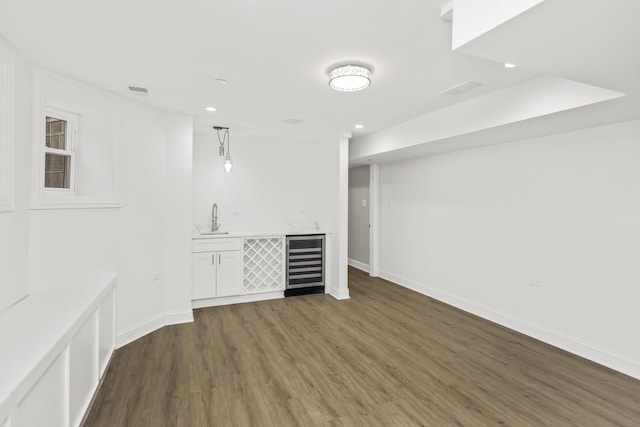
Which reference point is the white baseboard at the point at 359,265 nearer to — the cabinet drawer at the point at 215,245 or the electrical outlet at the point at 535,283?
the cabinet drawer at the point at 215,245

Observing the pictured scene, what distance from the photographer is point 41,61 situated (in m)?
2.48

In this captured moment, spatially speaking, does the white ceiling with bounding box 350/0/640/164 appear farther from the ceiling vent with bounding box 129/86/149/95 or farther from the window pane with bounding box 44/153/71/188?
the window pane with bounding box 44/153/71/188

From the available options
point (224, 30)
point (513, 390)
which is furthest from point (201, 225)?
point (513, 390)

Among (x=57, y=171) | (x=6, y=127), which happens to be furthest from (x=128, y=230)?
(x=6, y=127)

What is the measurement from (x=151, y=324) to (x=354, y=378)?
237 centimetres

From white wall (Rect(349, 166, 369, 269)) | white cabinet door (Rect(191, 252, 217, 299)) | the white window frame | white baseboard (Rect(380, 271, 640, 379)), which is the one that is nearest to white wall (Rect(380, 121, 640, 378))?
white baseboard (Rect(380, 271, 640, 379))

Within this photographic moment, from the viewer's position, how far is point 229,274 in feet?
14.9

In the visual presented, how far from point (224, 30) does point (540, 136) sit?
11.0ft

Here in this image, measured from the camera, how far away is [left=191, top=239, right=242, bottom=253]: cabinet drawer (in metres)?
4.34

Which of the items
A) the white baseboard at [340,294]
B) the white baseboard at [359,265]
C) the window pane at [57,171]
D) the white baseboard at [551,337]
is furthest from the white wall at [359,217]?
the window pane at [57,171]

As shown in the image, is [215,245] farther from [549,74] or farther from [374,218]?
[549,74]

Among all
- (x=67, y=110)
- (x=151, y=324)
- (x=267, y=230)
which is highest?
(x=67, y=110)

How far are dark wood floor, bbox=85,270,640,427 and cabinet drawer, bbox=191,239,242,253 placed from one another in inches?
36.1

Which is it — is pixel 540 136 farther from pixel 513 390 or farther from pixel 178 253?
pixel 178 253
